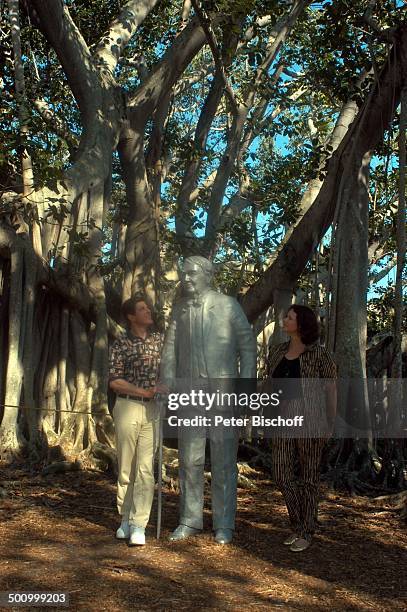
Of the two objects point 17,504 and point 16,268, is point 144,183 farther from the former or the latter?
point 17,504

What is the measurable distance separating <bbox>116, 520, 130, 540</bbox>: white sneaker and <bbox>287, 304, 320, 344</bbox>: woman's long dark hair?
150 cm

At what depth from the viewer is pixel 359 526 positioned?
6.86 metres

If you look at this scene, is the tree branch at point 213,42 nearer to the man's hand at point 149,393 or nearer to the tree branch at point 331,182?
the tree branch at point 331,182

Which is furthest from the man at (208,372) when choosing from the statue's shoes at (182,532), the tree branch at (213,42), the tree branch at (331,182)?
the tree branch at (213,42)

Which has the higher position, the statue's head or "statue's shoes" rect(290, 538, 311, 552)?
the statue's head

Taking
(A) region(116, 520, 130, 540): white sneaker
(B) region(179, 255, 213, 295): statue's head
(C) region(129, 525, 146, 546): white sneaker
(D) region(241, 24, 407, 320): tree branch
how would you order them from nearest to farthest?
(C) region(129, 525, 146, 546): white sneaker → (A) region(116, 520, 130, 540): white sneaker → (B) region(179, 255, 213, 295): statue's head → (D) region(241, 24, 407, 320): tree branch

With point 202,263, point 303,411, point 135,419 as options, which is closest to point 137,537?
point 135,419

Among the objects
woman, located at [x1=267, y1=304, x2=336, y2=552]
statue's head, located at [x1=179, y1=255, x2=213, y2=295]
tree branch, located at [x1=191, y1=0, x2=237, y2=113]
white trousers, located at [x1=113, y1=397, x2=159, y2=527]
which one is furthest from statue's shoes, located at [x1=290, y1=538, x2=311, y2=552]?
tree branch, located at [x1=191, y1=0, x2=237, y2=113]

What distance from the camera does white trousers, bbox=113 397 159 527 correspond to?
5598 mm

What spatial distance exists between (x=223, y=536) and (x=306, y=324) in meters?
1.34

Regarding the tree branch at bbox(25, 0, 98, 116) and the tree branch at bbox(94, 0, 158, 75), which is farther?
the tree branch at bbox(94, 0, 158, 75)

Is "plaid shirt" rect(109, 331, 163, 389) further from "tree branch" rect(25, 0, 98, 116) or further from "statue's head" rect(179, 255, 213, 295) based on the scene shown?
"tree branch" rect(25, 0, 98, 116)

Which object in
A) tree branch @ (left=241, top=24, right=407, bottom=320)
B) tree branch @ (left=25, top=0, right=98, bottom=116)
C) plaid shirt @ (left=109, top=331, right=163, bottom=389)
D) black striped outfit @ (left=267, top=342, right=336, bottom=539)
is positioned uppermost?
tree branch @ (left=25, top=0, right=98, bottom=116)

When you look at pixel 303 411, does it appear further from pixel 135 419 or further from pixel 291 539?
pixel 135 419
